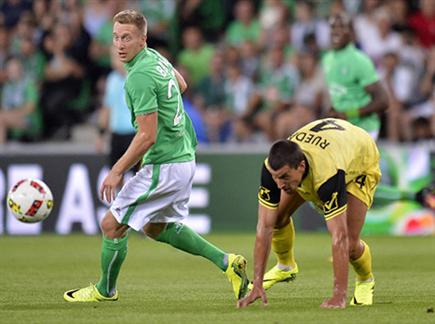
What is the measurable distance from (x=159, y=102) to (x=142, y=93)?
0.28 m

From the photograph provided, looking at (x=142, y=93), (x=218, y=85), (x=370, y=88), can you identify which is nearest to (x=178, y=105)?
(x=142, y=93)

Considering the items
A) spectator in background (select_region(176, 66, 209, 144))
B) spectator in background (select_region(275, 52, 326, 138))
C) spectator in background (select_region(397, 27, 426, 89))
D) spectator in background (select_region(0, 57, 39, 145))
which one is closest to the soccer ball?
spectator in background (select_region(176, 66, 209, 144))

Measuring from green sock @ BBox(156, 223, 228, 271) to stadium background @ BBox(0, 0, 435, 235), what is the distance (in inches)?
308

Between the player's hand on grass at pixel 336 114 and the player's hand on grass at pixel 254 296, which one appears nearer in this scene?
the player's hand on grass at pixel 254 296

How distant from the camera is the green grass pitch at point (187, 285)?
25.5ft

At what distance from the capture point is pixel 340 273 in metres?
7.70

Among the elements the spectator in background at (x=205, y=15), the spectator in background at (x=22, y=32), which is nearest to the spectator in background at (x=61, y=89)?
the spectator in background at (x=22, y=32)

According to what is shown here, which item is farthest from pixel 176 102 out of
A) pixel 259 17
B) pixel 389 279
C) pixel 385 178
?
pixel 259 17

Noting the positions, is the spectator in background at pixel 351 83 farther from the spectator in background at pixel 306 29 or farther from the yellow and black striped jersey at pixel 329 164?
the spectator in background at pixel 306 29

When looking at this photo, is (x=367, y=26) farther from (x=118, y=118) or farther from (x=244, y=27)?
(x=118, y=118)

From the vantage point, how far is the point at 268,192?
813 centimetres

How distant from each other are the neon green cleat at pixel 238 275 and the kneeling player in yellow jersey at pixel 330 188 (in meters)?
0.42

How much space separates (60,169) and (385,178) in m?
4.77

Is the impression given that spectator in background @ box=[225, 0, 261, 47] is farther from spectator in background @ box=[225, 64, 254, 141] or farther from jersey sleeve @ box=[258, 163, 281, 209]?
jersey sleeve @ box=[258, 163, 281, 209]
